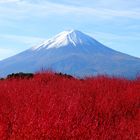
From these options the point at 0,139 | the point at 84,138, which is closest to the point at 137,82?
the point at 84,138

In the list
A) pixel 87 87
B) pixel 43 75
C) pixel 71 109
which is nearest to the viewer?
pixel 71 109

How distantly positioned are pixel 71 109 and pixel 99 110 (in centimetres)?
243

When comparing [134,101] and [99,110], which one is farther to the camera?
[134,101]

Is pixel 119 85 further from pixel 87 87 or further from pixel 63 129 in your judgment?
pixel 63 129

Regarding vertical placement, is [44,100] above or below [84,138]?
above

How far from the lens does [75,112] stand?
10711mm

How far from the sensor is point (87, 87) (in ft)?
50.1

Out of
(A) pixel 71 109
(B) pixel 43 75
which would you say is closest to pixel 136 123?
(A) pixel 71 109

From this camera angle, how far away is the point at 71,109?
10.1 meters

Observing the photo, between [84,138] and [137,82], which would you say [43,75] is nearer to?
[137,82]

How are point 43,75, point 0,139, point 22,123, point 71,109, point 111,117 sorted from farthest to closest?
point 43,75 → point 111,117 → point 71,109 → point 22,123 → point 0,139

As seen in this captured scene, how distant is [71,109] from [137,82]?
6.31 meters

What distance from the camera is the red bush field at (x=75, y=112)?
8430 millimetres

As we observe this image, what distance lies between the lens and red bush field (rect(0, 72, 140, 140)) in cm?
843
